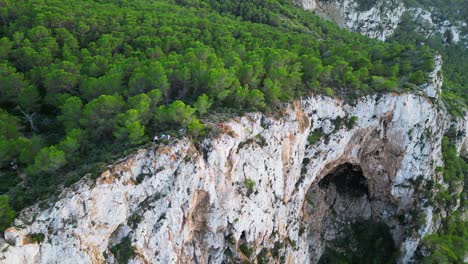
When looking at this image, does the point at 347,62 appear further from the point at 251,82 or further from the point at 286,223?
the point at 286,223

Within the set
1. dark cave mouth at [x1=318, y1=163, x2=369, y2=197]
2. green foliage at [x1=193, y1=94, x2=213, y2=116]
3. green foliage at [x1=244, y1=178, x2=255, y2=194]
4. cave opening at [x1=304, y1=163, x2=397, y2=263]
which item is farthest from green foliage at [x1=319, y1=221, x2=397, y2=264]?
green foliage at [x1=193, y1=94, x2=213, y2=116]

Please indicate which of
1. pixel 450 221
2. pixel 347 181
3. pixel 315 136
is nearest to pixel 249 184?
pixel 315 136

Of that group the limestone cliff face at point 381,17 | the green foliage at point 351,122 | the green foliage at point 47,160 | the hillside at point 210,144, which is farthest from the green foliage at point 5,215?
the limestone cliff face at point 381,17

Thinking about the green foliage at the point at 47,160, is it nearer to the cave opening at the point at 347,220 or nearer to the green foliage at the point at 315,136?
the green foliage at the point at 315,136

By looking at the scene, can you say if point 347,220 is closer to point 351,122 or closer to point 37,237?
point 351,122

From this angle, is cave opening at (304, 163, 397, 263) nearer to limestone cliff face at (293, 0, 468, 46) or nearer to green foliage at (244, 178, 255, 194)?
green foliage at (244, 178, 255, 194)
